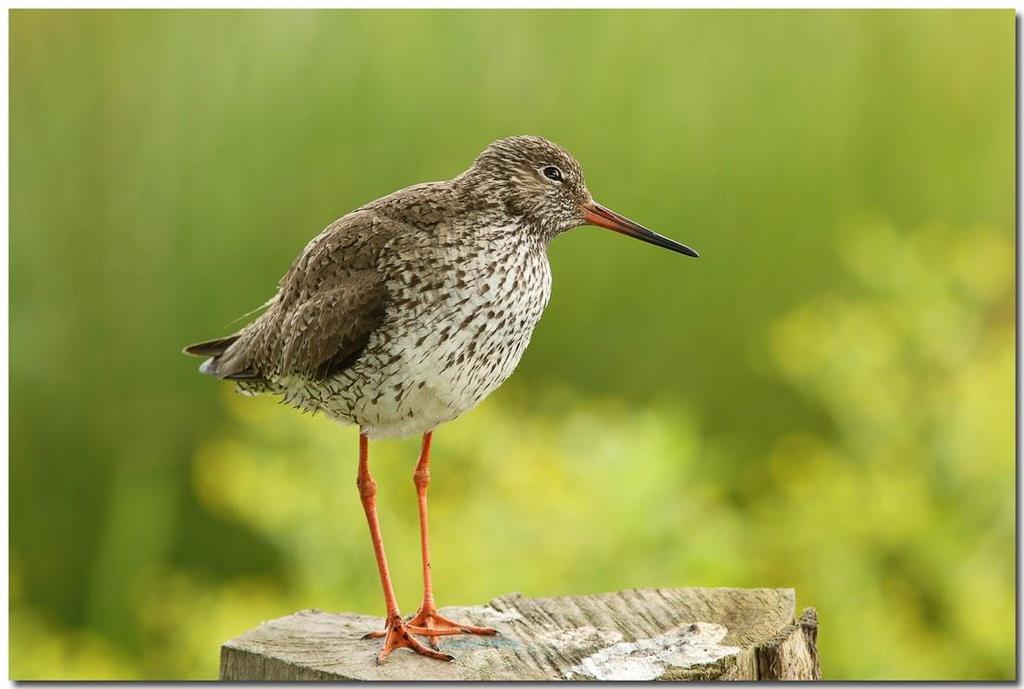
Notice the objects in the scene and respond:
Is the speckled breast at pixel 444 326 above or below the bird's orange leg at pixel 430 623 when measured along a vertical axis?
above

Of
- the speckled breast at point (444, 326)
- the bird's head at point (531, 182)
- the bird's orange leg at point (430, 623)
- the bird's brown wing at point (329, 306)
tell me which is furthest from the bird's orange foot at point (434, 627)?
the bird's head at point (531, 182)

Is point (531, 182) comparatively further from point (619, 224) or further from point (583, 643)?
point (583, 643)

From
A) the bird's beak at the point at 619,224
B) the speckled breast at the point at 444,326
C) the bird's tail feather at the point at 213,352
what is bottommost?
the bird's tail feather at the point at 213,352

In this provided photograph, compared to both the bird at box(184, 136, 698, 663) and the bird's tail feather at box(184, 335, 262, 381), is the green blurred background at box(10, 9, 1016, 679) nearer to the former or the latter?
the bird's tail feather at box(184, 335, 262, 381)

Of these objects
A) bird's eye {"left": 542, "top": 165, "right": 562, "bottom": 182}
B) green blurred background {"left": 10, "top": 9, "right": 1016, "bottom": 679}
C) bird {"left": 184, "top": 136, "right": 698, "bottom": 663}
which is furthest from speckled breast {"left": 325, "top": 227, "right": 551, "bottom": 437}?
green blurred background {"left": 10, "top": 9, "right": 1016, "bottom": 679}

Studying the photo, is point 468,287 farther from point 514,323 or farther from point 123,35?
point 123,35

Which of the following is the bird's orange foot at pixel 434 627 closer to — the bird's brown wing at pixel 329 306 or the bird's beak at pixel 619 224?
the bird's brown wing at pixel 329 306

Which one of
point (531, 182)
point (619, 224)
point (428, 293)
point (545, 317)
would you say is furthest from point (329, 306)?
point (545, 317)

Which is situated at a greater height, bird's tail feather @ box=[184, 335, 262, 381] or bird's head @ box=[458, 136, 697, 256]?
Result: bird's head @ box=[458, 136, 697, 256]
